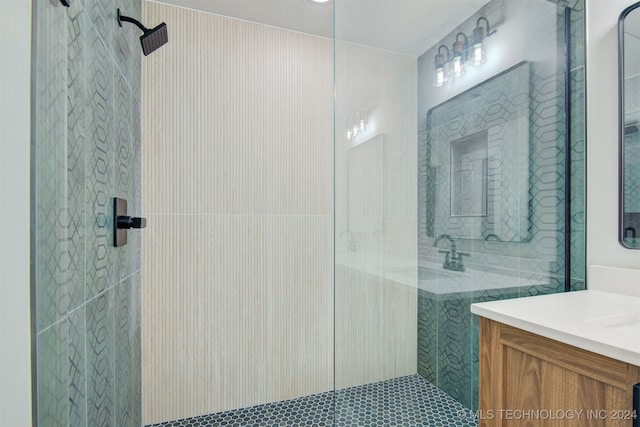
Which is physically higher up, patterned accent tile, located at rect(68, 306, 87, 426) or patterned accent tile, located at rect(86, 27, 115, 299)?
patterned accent tile, located at rect(86, 27, 115, 299)

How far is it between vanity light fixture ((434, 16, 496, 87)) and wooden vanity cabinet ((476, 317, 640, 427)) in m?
1.05

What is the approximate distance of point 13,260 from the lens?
507mm

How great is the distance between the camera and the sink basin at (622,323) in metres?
0.90

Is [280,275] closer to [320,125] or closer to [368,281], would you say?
[368,281]

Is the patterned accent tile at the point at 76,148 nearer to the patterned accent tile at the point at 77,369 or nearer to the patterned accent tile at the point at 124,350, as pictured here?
the patterned accent tile at the point at 77,369

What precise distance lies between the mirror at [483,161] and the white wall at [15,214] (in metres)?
1.35

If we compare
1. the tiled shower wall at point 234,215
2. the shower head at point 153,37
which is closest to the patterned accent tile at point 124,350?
the tiled shower wall at point 234,215

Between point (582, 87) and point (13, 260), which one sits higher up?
point (582, 87)

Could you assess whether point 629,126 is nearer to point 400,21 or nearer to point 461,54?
point 461,54

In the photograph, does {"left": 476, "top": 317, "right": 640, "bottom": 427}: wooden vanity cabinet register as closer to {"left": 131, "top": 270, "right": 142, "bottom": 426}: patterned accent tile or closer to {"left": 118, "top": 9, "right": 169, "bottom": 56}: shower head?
{"left": 131, "top": 270, "right": 142, "bottom": 426}: patterned accent tile

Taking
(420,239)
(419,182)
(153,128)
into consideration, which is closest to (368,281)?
(420,239)

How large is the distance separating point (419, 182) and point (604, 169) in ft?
2.25

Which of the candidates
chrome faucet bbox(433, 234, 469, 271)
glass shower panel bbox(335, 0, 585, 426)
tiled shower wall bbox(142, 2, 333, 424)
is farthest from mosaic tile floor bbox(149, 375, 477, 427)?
tiled shower wall bbox(142, 2, 333, 424)

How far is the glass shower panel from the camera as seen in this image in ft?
4.56
